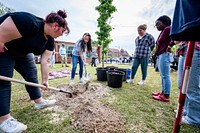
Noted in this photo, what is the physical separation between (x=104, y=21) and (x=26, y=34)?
13.6 ft

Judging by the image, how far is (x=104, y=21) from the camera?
486 cm

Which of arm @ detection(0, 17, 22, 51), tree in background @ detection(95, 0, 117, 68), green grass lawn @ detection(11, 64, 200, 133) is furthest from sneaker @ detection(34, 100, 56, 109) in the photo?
tree in background @ detection(95, 0, 117, 68)

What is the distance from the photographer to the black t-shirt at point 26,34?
1.03 meters

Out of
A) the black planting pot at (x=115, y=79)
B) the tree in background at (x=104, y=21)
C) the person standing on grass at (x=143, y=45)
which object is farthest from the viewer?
the tree in background at (x=104, y=21)

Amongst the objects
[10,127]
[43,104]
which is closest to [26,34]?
[10,127]

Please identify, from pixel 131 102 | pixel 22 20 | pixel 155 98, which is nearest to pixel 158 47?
pixel 155 98

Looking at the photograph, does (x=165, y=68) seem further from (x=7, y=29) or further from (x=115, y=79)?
(x=7, y=29)

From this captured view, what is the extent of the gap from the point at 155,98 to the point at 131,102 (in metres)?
0.57

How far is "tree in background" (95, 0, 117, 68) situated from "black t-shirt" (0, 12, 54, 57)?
12.6 feet

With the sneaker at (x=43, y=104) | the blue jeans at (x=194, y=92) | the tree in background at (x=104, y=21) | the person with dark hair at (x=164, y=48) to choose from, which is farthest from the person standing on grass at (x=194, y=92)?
the tree in background at (x=104, y=21)

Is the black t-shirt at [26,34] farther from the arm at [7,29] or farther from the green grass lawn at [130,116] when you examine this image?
the green grass lawn at [130,116]

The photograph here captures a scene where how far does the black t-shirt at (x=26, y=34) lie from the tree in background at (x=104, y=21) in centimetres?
385

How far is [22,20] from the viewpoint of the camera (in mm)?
1022

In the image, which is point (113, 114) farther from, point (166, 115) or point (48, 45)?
point (48, 45)
